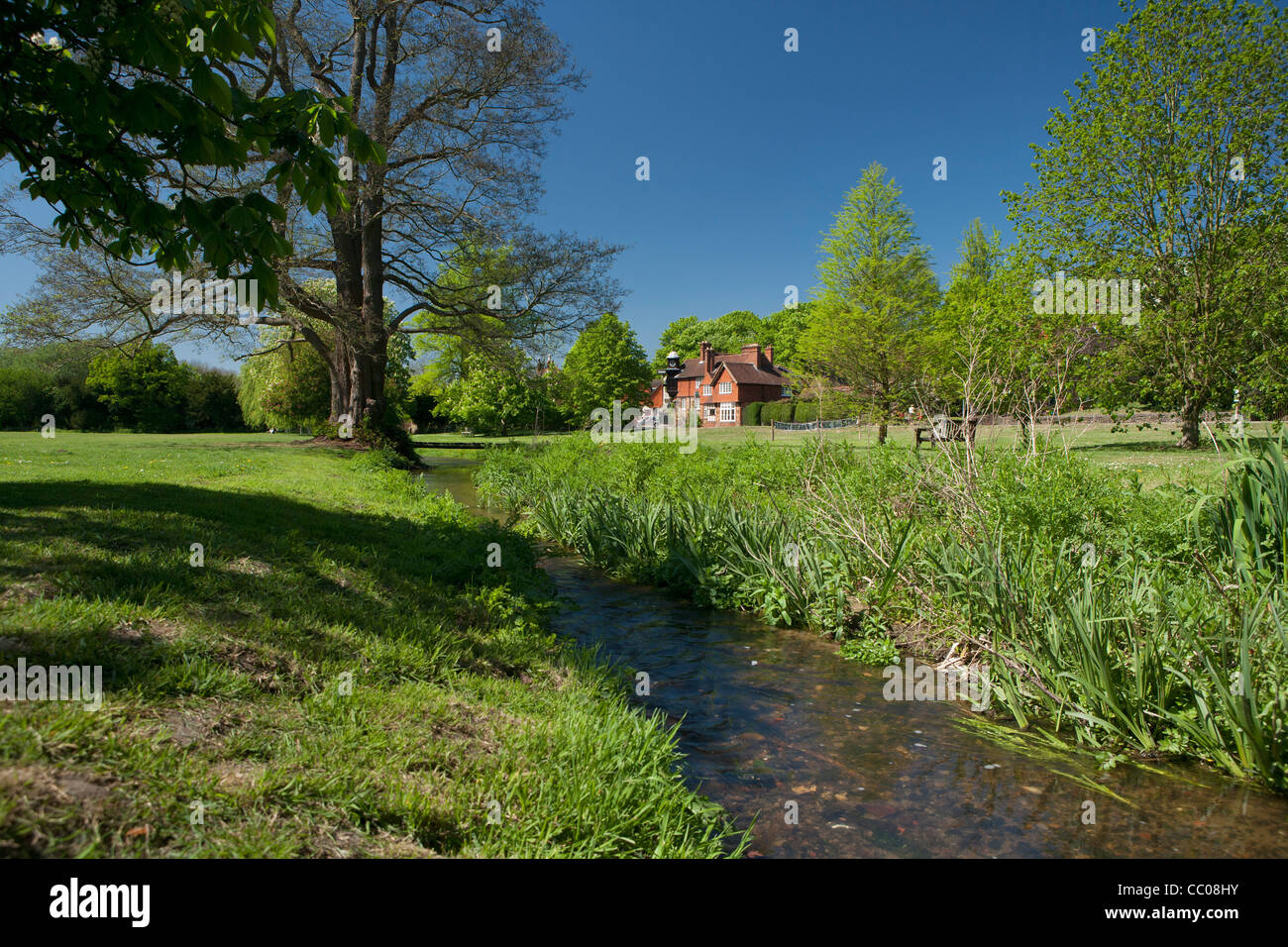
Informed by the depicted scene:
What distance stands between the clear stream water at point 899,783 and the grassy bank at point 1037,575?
38 cm

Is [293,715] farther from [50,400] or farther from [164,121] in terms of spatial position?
[50,400]

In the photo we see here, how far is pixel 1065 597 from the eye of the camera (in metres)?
Result: 5.12

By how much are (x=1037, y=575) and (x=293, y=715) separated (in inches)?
217

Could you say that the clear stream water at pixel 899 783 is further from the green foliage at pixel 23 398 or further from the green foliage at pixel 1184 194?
the green foliage at pixel 23 398

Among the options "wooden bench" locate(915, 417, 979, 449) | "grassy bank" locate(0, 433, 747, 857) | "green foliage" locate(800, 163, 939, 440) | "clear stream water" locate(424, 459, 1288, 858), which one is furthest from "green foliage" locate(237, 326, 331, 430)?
"clear stream water" locate(424, 459, 1288, 858)

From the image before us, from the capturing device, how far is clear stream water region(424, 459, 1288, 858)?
143 inches

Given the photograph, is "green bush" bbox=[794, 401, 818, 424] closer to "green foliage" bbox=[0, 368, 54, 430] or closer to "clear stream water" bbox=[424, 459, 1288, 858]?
"clear stream water" bbox=[424, 459, 1288, 858]

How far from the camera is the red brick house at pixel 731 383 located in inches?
2623

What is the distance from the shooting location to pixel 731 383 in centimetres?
6694

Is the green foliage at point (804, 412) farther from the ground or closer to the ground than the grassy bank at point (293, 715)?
farther from the ground

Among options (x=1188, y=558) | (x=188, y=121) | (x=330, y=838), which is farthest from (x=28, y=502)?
(x=1188, y=558)

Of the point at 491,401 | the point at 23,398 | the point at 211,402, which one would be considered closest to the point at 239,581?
the point at 23,398

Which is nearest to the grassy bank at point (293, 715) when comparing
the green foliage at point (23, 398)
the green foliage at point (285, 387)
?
the green foliage at point (285, 387)

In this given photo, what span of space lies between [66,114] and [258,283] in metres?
1.51
